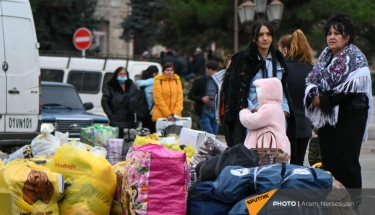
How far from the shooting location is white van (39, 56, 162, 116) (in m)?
24.7

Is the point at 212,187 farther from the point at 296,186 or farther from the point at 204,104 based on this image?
the point at 204,104

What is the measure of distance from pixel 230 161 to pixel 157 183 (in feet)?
1.88

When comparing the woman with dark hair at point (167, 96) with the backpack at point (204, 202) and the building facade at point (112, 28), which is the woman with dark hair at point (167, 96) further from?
the building facade at point (112, 28)

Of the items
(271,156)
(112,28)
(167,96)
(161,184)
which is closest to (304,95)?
(271,156)

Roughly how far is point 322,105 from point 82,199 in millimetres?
2003

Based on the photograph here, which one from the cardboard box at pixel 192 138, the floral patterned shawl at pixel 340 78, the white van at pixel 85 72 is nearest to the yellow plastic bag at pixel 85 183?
the floral patterned shawl at pixel 340 78

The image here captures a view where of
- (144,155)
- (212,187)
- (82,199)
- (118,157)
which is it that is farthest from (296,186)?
(118,157)

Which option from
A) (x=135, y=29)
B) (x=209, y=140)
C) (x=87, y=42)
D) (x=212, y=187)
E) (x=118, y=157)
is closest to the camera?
(x=212, y=187)

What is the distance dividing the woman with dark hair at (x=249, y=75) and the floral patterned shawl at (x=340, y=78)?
845 millimetres

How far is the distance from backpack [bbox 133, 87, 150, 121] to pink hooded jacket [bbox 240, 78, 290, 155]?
7932 mm

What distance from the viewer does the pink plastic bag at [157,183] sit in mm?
7934

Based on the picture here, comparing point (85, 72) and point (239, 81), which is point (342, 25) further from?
point (85, 72)

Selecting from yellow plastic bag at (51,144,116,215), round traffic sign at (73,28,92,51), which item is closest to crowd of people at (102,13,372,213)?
yellow plastic bag at (51,144,116,215)

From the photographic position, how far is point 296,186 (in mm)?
7297
